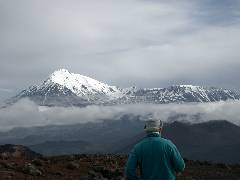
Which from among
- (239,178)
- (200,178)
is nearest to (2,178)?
(200,178)

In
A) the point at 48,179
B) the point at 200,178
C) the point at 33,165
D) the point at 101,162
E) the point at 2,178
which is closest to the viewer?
the point at 2,178

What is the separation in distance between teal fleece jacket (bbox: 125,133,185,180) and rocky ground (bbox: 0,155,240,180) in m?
15.7

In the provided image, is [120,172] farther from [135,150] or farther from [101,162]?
[135,150]

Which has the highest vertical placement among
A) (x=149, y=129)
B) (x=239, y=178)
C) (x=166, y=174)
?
(x=149, y=129)

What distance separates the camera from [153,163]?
44.0ft

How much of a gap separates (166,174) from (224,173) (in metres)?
26.8

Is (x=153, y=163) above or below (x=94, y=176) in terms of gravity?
above

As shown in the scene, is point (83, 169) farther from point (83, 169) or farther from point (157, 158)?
point (157, 158)

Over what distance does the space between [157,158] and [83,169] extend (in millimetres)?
21901

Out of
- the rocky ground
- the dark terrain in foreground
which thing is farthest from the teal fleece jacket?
the dark terrain in foreground

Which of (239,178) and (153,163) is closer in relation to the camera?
(153,163)

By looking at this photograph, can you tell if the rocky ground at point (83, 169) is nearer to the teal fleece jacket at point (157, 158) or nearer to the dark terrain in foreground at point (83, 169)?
the dark terrain in foreground at point (83, 169)

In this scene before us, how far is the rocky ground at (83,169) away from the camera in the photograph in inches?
1215

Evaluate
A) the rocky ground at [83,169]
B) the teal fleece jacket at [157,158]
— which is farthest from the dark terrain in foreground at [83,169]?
the teal fleece jacket at [157,158]
